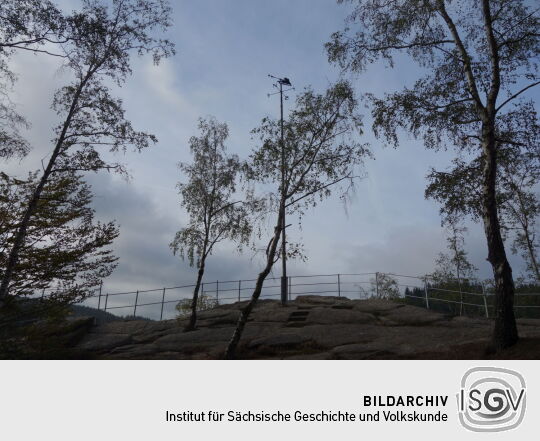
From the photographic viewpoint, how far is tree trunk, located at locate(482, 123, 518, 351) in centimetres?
1245

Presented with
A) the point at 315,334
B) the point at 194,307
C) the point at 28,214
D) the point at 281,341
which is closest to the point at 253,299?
the point at 281,341

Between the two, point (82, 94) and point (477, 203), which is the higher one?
point (82, 94)

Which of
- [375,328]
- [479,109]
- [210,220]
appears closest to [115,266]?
[210,220]

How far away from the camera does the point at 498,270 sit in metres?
12.7

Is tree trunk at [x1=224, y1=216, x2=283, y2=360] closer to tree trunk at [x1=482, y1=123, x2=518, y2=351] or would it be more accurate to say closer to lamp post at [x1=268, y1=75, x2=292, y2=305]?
lamp post at [x1=268, y1=75, x2=292, y2=305]

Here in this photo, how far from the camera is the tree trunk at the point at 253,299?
16.4m

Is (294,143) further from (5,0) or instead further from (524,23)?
(5,0)

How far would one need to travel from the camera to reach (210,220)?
81.8 ft

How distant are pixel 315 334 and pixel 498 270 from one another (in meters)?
8.95

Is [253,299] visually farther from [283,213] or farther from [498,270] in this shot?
[498,270]
